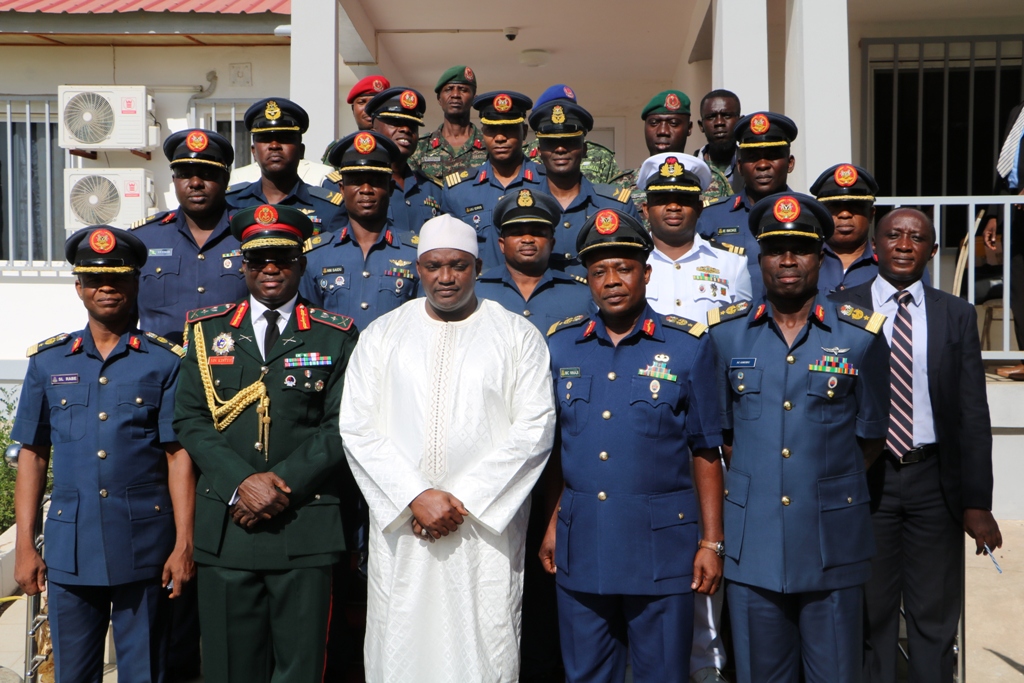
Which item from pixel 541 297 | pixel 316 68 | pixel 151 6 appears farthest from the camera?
pixel 151 6

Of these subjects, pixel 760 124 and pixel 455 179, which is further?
pixel 455 179

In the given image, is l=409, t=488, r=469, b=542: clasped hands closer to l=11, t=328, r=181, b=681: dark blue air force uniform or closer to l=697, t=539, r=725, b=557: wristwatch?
l=697, t=539, r=725, b=557: wristwatch

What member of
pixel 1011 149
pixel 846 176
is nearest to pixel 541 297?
pixel 846 176

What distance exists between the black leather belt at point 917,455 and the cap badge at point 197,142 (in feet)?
10.1

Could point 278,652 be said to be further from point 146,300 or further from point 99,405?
Result: point 146,300

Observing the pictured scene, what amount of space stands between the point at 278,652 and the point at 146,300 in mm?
1737

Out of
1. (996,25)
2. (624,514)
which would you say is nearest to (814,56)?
(996,25)

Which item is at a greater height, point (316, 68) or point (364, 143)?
point (316, 68)

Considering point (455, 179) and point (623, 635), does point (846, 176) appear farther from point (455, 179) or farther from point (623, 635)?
point (623, 635)

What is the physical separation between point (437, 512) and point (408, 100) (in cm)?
277

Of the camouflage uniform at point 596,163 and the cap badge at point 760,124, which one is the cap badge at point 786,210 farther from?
the camouflage uniform at point 596,163

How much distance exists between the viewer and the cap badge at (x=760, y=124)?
507 centimetres

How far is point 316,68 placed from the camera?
6.81 metres

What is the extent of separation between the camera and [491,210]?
503 centimetres
